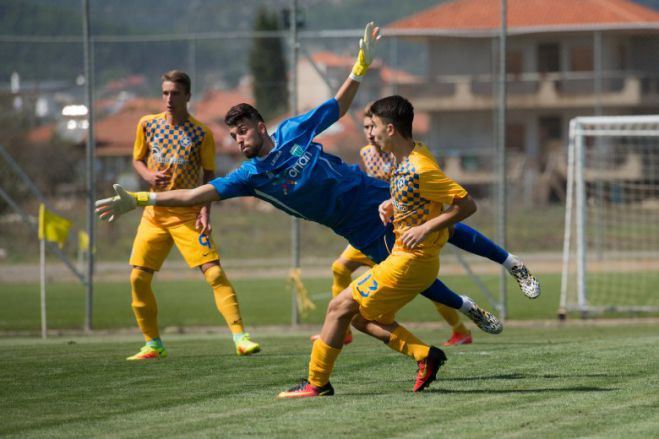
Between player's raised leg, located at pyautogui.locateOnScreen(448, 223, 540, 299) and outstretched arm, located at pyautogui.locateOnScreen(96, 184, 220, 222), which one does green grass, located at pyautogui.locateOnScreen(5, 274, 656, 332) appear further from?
outstretched arm, located at pyautogui.locateOnScreen(96, 184, 220, 222)

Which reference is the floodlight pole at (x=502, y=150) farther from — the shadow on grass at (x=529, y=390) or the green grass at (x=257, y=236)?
the green grass at (x=257, y=236)

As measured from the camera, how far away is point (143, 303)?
1013 cm

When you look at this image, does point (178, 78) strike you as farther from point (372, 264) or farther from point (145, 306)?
point (372, 264)

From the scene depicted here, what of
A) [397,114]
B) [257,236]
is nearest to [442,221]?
[397,114]

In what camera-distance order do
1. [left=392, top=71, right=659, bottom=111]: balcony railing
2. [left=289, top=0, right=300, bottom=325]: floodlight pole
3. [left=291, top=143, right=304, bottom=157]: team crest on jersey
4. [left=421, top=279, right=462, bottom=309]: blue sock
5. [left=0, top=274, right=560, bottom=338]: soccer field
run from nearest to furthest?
[left=291, top=143, right=304, bottom=157]: team crest on jersey → [left=421, top=279, right=462, bottom=309]: blue sock → [left=289, top=0, right=300, bottom=325]: floodlight pole → [left=0, top=274, right=560, bottom=338]: soccer field → [left=392, top=71, right=659, bottom=111]: balcony railing

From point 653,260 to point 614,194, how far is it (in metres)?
2.06

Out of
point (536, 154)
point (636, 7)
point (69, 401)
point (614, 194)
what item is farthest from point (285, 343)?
point (636, 7)

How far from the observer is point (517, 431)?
607 cm

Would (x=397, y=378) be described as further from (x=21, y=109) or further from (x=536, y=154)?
(x=536, y=154)

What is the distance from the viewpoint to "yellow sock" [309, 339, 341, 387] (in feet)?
23.9

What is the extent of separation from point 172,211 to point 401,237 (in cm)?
337

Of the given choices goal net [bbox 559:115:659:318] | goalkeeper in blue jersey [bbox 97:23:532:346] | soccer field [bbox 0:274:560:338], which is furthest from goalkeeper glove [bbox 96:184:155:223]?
goal net [bbox 559:115:659:318]

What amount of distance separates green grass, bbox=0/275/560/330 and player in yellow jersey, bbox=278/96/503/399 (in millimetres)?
7423

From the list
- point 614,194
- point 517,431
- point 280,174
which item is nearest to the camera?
point 517,431
